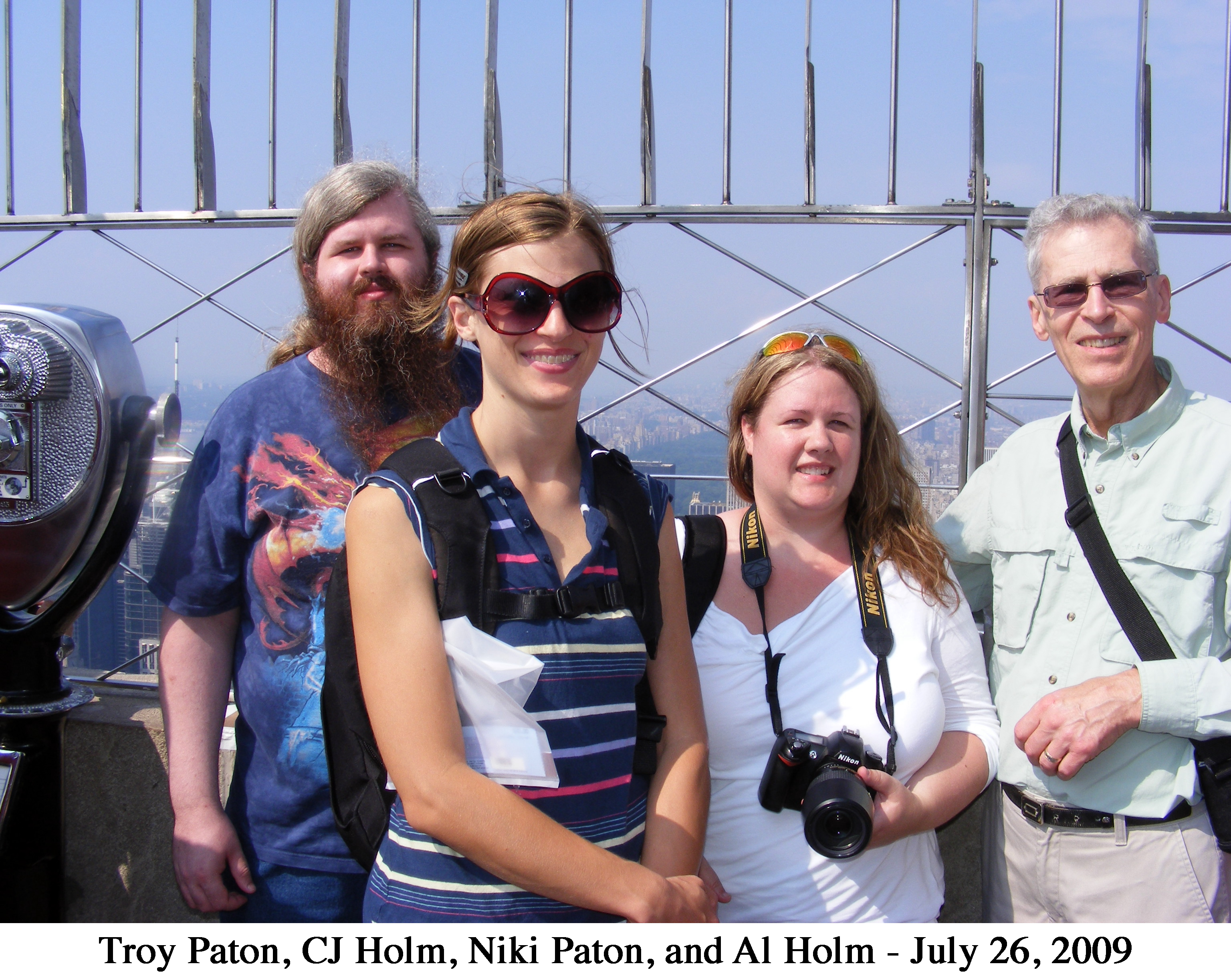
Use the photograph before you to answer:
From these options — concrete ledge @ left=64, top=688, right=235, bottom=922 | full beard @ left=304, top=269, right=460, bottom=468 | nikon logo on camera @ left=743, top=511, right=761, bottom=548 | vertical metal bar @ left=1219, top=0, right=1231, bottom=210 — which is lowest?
concrete ledge @ left=64, top=688, right=235, bottom=922

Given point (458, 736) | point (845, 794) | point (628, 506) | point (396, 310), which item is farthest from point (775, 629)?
point (396, 310)

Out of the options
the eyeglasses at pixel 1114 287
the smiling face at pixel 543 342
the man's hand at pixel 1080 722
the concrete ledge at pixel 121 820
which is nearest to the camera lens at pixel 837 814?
the man's hand at pixel 1080 722

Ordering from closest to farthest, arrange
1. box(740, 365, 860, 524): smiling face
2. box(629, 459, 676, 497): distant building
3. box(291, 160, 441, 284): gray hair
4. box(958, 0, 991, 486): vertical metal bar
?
1. box(740, 365, 860, 524): smiling face
2. box(291, 160, 441, 284): gray hair
3. box(958, 0, 991, 486): vertical metal bar
4. box(629, 459, 676, 497): distant building

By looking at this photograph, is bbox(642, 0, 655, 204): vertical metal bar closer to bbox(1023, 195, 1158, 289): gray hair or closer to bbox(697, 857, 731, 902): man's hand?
bbox(1023, 195, 1158, 289): gray hair

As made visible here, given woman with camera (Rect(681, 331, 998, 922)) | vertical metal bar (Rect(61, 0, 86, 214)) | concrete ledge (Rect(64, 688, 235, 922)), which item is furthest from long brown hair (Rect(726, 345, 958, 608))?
vertical metal bar (Rect(61, 0, 86, 214))

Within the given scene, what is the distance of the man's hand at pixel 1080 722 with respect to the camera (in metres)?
1.61

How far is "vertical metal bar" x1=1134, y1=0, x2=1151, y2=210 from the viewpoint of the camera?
3.16 m

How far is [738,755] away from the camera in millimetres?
1621

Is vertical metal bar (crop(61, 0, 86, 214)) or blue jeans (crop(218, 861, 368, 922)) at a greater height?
vertical metal bar (crop(61, 0, 86, 214))

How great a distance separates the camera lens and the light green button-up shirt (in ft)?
1.66

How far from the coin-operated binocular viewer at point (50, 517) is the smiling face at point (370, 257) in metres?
0.42

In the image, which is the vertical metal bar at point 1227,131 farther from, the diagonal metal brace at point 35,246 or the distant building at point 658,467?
the diagonal metal brace at point 35,246

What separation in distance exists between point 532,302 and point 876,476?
946 mm

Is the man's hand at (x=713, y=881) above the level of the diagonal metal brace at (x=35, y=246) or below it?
below
